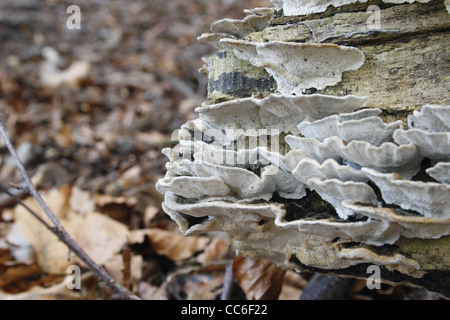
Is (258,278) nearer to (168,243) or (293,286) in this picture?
(293,286)

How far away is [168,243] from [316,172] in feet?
6.14

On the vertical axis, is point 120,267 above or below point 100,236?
below

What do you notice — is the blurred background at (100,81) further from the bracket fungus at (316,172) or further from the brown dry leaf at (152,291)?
the bracket fungus at (316,172)

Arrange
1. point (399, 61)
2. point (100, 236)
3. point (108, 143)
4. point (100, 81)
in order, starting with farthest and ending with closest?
point (100, 81)
point (108, 143)
point (100, 236)
point (399, 61)

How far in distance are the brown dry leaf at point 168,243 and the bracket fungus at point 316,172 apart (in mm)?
1136

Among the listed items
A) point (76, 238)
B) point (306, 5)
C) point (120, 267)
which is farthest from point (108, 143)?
point (306, 5)

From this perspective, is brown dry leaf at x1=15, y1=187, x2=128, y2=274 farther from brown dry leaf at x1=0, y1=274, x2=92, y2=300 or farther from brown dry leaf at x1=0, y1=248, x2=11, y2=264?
brown dry leaf at x1=0, y1=274, x2=92, y2=300

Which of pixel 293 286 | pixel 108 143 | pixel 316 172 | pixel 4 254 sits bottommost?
pixel 293 286

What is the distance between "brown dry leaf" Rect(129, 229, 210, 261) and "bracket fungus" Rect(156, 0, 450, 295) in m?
1.14

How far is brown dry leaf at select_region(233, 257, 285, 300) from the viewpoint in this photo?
7.75 ft

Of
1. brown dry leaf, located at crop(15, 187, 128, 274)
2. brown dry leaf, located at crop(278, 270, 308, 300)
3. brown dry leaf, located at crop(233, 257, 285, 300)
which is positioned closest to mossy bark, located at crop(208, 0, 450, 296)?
brown dry leaf, located at crop(233, 257, 285, 300)

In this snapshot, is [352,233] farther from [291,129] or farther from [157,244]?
[157,244]

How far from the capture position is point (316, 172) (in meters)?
1.39

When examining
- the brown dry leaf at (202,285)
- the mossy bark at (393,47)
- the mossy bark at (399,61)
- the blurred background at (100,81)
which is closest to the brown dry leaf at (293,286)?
the brown dry leaf at (202,285)
